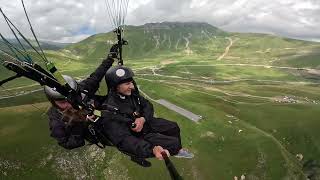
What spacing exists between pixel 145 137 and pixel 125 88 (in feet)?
5.63

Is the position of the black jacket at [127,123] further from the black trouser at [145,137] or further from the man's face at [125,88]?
the man's face at [125,88]

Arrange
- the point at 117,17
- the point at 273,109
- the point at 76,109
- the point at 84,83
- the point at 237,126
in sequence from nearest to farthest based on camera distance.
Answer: the point at 76,109 → the point at 84,83 → the point at 117,17 → the point at 237,126 → the point at 273,109

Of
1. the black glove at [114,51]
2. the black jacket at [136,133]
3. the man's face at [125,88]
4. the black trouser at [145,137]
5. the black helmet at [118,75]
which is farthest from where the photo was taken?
the black glove at [114,51]

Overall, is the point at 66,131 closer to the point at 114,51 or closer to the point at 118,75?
the point at 118,75

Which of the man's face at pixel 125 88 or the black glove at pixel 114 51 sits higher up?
the black glove at pixel 114 51

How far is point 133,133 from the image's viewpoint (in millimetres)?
13023

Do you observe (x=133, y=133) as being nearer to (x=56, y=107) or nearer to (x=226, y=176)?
(x=56, y=107)

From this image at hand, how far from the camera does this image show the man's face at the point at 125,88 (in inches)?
517

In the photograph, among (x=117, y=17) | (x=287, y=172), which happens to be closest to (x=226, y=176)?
(x=287, y=172)

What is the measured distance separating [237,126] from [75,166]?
134 ft

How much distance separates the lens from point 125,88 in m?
13.2

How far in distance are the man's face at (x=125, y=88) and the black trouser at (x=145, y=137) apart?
3.93 feet

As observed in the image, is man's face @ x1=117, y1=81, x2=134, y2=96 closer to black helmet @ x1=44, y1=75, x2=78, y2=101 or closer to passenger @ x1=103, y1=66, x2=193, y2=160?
passenger @ x1=103, y1=66, x2=193, y2=160

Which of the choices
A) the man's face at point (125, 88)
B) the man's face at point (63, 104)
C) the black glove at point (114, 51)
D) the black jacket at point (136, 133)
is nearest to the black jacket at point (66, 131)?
the man's face at point (63, 104)
